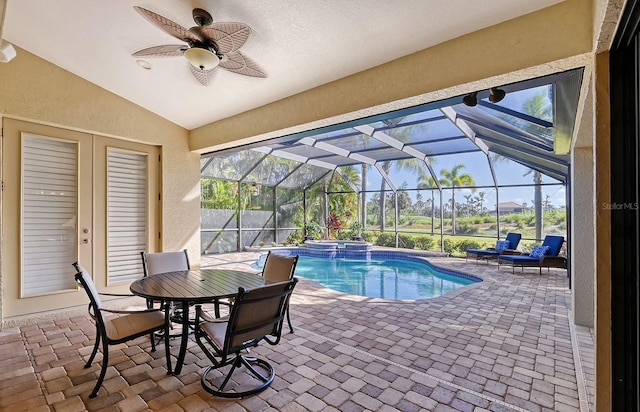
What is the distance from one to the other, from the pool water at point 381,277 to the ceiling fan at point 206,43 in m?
5.25

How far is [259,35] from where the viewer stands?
9.66ft

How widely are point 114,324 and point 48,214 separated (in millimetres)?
2657

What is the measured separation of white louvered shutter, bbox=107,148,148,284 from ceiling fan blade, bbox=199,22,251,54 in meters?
3.41

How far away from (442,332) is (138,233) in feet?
16.4

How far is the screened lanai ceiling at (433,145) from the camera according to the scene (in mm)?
4004

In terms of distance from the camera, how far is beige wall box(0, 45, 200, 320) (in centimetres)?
391

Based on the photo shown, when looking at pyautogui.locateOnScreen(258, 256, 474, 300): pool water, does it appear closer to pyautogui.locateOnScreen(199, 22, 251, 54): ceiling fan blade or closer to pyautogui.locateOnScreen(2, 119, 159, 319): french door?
pyautogui.locateOnScreen(2, 119, 159, 319): french door

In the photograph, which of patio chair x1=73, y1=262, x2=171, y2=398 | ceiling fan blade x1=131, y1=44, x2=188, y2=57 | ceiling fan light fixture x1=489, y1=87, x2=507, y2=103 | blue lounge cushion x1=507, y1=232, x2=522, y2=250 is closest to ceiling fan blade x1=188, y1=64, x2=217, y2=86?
ceiling fan blade x1=131, y1=44, x2=188, y2=57

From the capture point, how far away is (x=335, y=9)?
253 centimetres

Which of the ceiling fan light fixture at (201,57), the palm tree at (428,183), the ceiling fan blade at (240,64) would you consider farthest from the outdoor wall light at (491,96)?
the palm tree at (428,183)

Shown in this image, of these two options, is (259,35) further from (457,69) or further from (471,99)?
(471,99)

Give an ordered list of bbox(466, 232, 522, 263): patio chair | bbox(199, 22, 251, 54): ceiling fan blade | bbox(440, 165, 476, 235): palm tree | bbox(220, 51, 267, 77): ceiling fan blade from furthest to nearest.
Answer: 1. bbox(440, 165, 476, 235): palm tree
2. bbox(466, 232, 522, 263): patio chair
3. bbox(220, 51, 267, 77): ceiling fan blade
4. bbox(199, 22, 251, 54): ceiling fan blade

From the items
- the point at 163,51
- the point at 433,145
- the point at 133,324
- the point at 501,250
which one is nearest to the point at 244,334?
the point at 133,324

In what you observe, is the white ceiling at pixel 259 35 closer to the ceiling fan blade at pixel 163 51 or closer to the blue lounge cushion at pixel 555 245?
the ceiling fan blade at pixel 163 51
